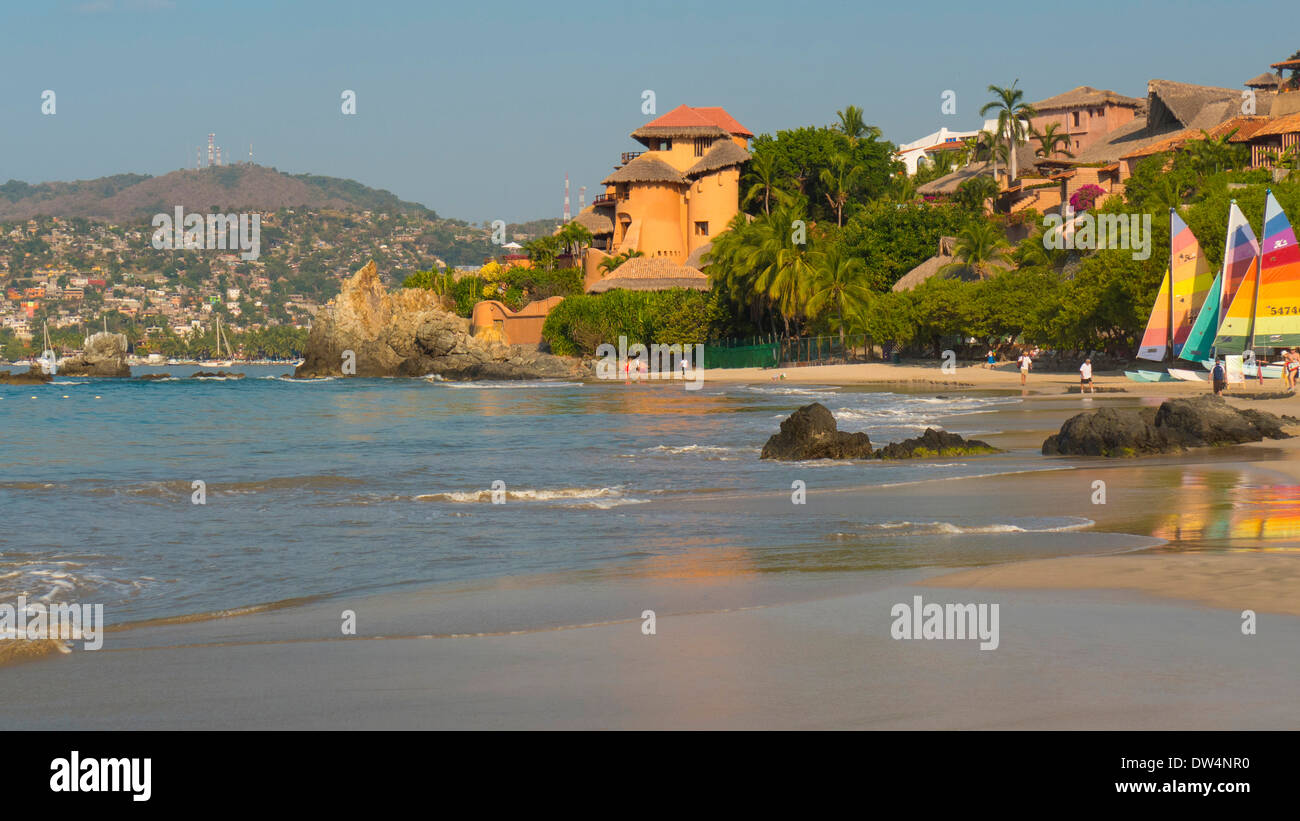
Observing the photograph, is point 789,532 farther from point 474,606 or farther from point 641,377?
point 641,377

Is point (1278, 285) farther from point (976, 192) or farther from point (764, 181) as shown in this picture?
point (764, 181)

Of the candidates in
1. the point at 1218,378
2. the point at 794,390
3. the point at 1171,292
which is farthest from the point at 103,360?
the point at 1218,378

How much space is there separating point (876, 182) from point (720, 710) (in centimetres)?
9134

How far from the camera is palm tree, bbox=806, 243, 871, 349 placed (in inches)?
2783

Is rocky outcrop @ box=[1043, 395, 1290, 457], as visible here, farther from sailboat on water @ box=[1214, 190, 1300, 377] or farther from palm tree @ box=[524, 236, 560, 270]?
palm tree @ box=[524, 236, 560, 270]

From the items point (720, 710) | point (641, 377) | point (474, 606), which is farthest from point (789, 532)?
point (641, 377)

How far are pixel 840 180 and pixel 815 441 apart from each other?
241 feet

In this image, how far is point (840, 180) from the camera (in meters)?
90.9

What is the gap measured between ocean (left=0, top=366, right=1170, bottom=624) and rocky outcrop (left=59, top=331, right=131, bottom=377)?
78.4 meters

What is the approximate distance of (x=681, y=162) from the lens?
312ft

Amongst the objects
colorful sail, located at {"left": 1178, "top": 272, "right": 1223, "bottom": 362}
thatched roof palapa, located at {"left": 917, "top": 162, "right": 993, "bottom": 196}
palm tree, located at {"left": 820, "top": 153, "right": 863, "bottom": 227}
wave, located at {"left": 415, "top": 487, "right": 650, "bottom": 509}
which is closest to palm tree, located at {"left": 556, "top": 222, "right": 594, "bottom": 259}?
palm tree, located at {"left": 820, "top": 153, "right": 863, "bottom": 227}

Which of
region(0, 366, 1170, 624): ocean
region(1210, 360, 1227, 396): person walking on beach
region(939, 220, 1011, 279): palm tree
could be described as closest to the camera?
region(0, 366, 1170, 624): ocean

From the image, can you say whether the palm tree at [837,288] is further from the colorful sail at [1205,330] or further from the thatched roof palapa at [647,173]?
the colorful sail at [1205,330]

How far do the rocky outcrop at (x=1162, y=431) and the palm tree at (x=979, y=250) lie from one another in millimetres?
49470
